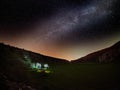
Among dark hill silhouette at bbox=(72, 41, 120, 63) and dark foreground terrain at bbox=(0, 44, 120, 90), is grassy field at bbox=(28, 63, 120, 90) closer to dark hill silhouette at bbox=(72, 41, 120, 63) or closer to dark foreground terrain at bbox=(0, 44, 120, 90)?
dark foreground terrain at bbox=(0, 44, 120, 90)

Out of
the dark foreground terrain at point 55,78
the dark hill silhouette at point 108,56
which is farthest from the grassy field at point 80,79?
the dark hill silhouette at point 108,56

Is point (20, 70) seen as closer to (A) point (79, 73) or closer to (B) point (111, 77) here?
(A) point (79, 73)

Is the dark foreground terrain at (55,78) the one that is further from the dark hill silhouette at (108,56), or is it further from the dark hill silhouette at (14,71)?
the dark hill silhouette at (108,56)

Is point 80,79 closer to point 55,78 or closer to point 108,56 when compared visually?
A: point 55,78

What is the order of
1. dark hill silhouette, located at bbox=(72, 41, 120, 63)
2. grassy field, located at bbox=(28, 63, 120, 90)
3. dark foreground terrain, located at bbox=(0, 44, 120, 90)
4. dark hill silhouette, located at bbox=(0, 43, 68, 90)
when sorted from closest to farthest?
dark hill silhouette, located at bbox=(0, 43, 68, 90) → dark foreground terrain, located at bbox=(0, 44, 120, 90) → grassy field, located at bbox=(28, 63, 120, 90) → dark hill silhouette, located at bbox=(72, 41, 120, 63)

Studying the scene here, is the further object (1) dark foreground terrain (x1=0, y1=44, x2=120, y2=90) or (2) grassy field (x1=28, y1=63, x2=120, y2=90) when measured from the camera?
(2) grassy field (x1=28, y1=63, x2=120, y2=90)

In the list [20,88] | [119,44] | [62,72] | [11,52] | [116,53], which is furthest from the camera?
[119,44]

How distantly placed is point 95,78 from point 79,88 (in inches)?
354

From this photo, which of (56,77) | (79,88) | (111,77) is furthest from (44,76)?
(111,77)

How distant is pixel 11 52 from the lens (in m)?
63.8

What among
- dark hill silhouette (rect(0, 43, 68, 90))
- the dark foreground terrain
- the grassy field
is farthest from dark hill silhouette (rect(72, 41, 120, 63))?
dark hill silhouette (rect(0, 43, 68, 90))

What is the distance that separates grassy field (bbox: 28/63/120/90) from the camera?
42562 millimetres

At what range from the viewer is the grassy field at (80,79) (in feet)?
140

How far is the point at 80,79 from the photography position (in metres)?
49.9
